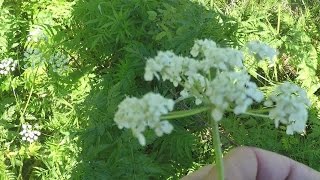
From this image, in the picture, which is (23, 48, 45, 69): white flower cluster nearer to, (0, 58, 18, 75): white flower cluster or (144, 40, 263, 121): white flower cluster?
(0, 58, 18, 75): white flower cluster

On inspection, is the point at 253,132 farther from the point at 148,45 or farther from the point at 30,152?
the point at 30,152

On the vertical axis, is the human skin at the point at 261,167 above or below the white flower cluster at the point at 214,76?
below

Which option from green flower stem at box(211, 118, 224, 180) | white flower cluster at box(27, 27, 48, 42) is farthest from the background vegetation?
green flower stem at box(211, 118, 224, 180)

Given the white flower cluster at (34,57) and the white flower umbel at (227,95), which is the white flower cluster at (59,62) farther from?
the white flower umbel at (227,95)

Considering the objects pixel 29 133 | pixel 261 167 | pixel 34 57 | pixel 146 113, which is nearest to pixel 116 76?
pixel 34 57

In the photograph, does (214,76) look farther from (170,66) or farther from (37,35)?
(37,35)

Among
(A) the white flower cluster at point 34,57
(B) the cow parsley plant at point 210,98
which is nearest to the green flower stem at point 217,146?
(B) the cow parsley plant at point 210,98
